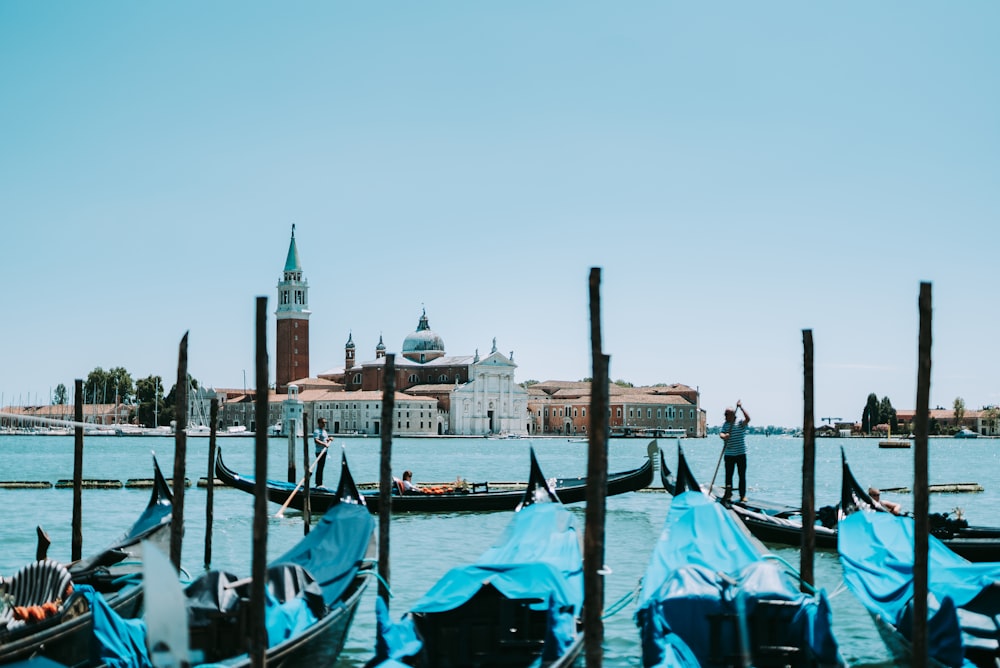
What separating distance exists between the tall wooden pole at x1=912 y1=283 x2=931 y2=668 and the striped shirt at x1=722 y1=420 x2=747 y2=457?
4898 millimetres

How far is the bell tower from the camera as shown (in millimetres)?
63525

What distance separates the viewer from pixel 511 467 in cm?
3112

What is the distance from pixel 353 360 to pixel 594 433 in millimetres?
69635

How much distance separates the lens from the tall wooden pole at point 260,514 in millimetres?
4473

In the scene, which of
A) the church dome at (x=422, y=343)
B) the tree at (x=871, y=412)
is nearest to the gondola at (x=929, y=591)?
the church dome at (x=422, y=343)

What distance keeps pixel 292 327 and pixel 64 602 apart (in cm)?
5906

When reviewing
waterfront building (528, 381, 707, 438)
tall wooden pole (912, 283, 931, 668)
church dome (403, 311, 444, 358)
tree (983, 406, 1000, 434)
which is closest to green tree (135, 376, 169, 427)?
church dome (403, 311, 444, 358)

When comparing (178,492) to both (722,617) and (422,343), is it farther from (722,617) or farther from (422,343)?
(422,343)

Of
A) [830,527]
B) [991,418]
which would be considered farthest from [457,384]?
[830,527]

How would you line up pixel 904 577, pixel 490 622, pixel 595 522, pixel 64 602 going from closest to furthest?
pixel 595 522 → pixel 490 622 → pixel 64 602 → pixel 904 577

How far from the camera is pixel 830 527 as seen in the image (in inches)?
394

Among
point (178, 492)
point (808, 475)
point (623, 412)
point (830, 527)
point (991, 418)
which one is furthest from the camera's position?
point (991, 418)

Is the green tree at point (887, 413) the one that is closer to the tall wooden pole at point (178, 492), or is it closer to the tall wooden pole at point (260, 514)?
the tall wooden pole at point (178, 492)

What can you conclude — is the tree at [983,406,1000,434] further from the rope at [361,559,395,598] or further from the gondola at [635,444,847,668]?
the gondola at [635,444,847,668]
